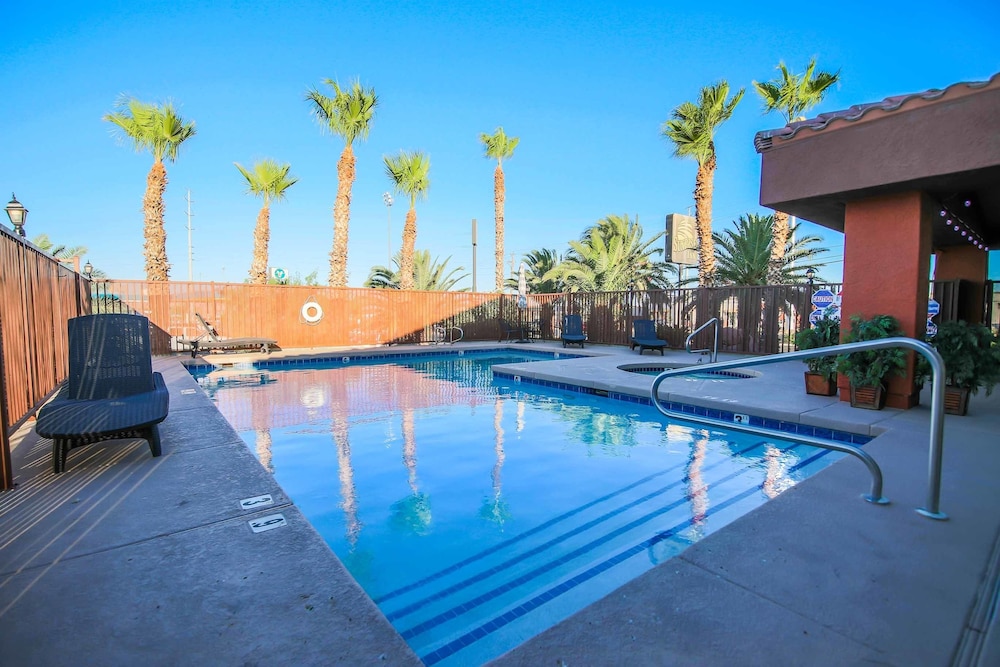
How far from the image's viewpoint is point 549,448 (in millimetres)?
4895

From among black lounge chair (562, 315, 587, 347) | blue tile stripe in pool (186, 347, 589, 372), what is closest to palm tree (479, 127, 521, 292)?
black lounge chair (562, 315, 587, 347)

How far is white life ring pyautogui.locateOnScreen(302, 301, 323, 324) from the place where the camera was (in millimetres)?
14375

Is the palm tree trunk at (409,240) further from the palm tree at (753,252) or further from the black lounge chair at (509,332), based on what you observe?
the palm tree at (753,252)

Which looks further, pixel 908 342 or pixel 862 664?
pixel 908 342

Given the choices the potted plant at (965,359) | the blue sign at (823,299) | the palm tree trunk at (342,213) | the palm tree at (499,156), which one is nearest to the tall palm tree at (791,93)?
the blue sign at (823,299)

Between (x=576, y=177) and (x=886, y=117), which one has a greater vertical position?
(x=576, y=177)

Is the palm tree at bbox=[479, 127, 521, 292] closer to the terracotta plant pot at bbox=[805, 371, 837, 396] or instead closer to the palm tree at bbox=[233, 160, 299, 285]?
the palm tree at bbox=[233, 160, 299, 285]

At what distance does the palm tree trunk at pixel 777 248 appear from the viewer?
13.7 m

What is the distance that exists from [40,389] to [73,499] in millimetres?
2935

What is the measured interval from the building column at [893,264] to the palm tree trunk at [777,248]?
9.10 metres

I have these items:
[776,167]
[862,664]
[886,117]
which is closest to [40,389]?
[862,664]

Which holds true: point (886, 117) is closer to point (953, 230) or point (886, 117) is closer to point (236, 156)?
point (953, 230)

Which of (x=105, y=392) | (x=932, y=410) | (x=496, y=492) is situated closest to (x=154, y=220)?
(x=105, y=392)

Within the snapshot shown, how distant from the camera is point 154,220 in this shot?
1430 centimetres
